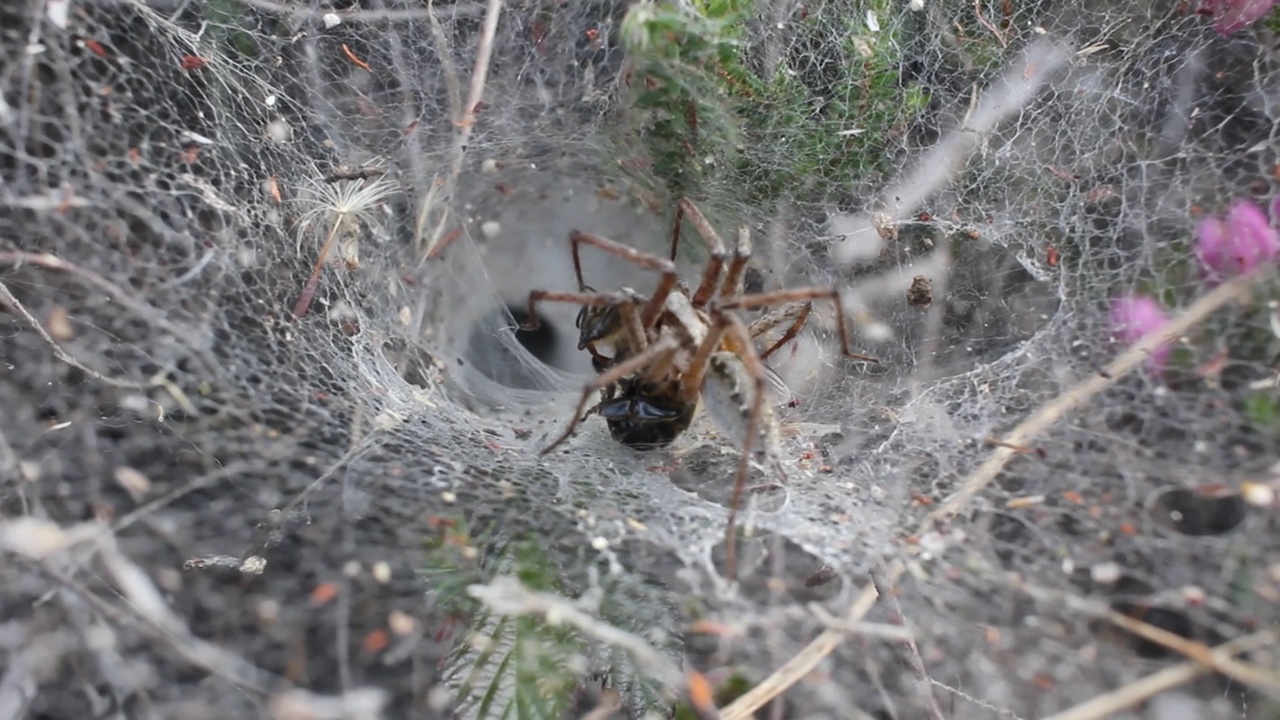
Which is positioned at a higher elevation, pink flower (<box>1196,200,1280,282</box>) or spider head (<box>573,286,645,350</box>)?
pink flower (<box>1196,200,1280,282</box>)

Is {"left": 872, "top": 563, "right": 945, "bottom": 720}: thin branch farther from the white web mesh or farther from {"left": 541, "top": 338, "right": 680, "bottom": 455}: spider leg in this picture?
{"left": 541, "top": 338, "right": 680, "bottom": 455}: spider leg

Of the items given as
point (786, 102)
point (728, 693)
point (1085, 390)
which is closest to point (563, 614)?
point (728, 693)

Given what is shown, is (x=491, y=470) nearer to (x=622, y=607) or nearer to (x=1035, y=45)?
(x=622, y=607)

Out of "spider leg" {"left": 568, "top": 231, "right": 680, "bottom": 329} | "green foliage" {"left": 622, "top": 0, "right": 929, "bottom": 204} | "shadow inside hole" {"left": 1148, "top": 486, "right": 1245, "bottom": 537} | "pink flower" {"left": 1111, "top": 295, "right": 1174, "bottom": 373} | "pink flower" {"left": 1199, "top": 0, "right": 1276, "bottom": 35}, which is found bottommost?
"spider leg" {"left": 568, "top": 231, "right": 680, "bottom": 329}

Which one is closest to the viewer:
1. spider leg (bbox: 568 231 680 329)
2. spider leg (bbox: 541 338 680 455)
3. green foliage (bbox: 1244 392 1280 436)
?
green foliage (bbox: 1244 392 1280 436)

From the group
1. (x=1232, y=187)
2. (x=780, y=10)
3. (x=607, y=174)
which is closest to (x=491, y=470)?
(x=607, y=174)

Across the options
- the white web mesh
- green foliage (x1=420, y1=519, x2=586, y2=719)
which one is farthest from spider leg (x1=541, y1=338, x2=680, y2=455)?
green foliage (x1=420, y1=519, x2=586, y2=719)

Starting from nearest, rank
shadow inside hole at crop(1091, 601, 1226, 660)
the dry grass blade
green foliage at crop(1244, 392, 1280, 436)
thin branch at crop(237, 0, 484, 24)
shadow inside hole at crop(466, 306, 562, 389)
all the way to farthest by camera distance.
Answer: the dry grass blade → shadow inside hole at crop(1091, 601, 1226, 660) → green foliage at crop(1244, 392, 1280, 436) → thin branch at crop(237, 0, 484, 24) → shadow inside hole at crop(466, 306, 562, 389)
